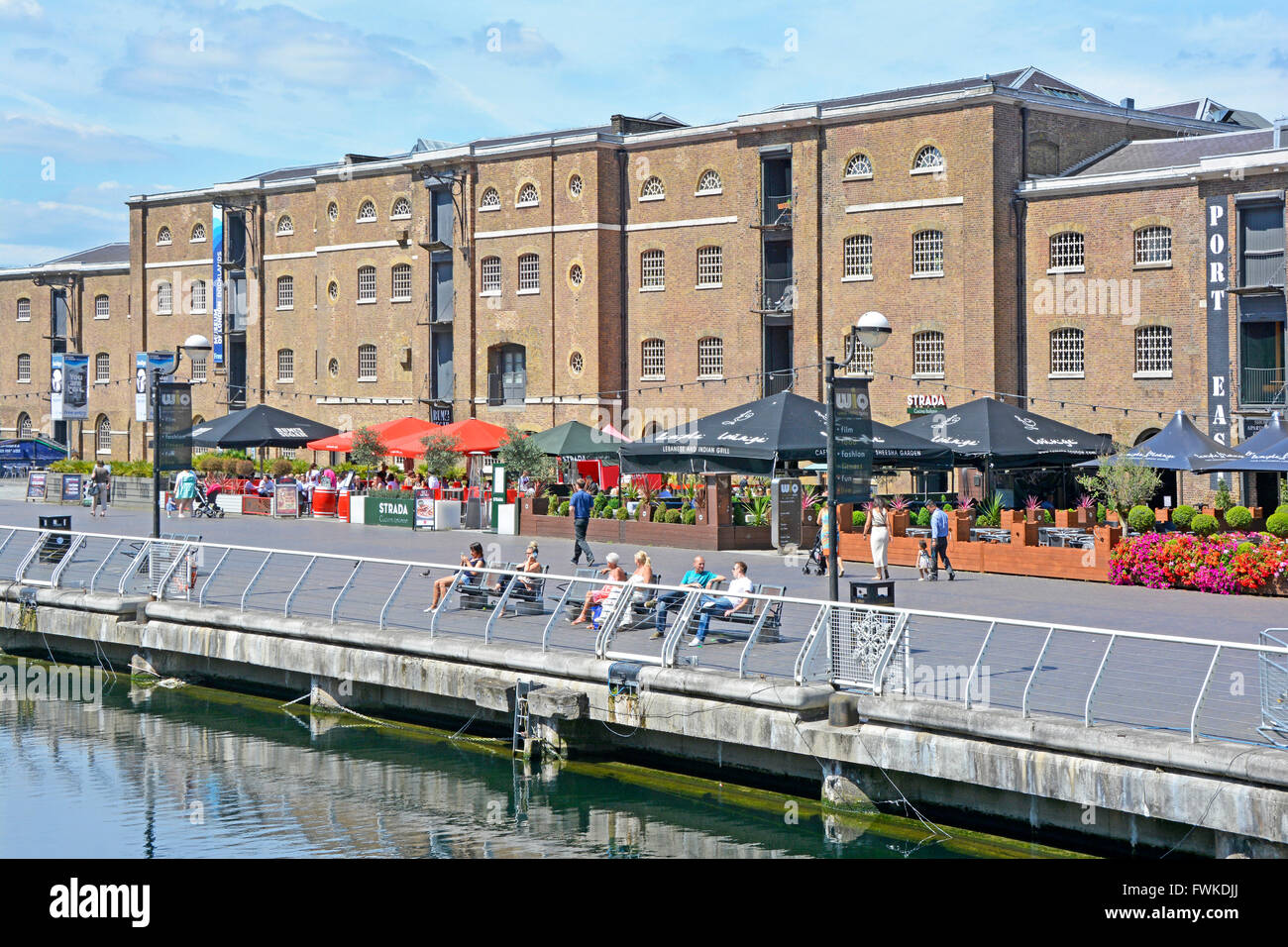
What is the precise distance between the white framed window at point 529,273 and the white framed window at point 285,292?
1400 cm

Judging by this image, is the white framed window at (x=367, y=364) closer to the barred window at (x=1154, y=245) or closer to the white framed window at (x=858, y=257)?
the white framed window at (x=858, y=257)

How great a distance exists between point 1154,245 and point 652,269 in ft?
56.9

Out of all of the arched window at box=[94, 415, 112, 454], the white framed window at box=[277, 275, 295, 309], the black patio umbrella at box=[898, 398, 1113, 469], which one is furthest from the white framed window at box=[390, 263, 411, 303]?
the black patio umbrella at box=[898, 398, 1113, 469]

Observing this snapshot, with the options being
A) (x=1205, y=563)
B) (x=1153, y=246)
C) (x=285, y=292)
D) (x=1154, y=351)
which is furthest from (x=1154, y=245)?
(x=285, y=292)

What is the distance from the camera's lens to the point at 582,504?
28.0 m

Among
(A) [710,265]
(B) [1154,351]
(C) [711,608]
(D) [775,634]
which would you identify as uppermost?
(A) [710,265]

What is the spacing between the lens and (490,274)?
5491cm

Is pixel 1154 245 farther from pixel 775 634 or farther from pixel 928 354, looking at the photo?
pixel 775 634

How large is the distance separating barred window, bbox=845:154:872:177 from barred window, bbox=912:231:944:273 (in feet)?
8.69

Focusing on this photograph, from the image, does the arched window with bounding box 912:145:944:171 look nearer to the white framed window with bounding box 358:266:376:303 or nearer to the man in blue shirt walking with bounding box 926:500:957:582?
the man in blue shirt walking with bounding box 926:500:957:582

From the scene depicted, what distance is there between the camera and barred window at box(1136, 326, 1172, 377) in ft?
131
